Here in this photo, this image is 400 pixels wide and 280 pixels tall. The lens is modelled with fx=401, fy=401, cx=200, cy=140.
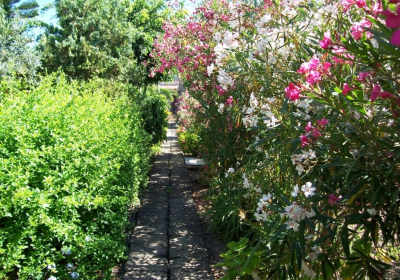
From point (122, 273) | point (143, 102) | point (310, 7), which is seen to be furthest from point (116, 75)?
point (310, 7)

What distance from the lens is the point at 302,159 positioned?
91.1 inches

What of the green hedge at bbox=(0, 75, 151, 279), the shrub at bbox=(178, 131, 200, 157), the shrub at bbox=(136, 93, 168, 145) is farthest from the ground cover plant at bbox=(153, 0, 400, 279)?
the shrub at bbox=(136, 93, 168, 145)

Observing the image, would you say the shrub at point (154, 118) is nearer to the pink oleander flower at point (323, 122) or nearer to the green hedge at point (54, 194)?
the green hedge at point (54, 194)

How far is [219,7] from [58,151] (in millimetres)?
3220

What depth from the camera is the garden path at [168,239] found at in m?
4.08

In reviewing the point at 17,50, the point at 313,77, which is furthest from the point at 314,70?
the point at 17,50

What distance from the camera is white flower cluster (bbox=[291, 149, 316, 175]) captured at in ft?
7.21

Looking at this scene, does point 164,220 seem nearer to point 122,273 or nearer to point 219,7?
point 122,273

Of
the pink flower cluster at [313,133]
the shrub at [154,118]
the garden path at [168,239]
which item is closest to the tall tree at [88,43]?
the shrub at [154,118]

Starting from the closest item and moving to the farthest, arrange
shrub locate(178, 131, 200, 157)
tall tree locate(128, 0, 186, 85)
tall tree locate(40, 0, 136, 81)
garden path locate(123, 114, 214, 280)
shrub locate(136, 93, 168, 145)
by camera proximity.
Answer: garden path locate(123, 114, 214, 280) < tall tree locate(40, 0, 136, 81) < shrub locate(178, 131, 200, 157) < shrub locate(136, 93, 168, 145) < tall tree locate(128, 0, 186, 85)

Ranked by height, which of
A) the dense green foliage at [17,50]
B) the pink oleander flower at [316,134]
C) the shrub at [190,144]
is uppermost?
the dense green foliage at [17,50]

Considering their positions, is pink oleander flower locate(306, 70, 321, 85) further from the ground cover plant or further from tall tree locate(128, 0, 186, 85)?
tall tree locate(128, 0, 186, 85)

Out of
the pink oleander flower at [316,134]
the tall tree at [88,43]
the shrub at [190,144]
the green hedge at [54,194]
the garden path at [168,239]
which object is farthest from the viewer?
the shrub at [190,144]

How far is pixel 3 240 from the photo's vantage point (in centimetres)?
295
